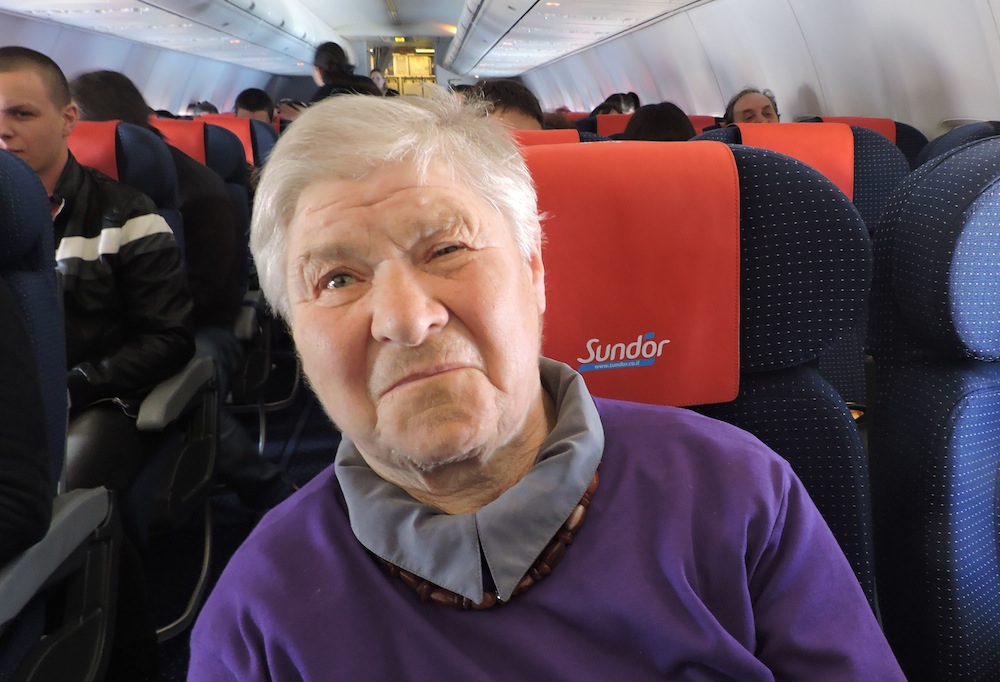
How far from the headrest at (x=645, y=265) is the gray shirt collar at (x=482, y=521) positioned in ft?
0.89

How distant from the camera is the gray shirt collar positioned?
2.96ft

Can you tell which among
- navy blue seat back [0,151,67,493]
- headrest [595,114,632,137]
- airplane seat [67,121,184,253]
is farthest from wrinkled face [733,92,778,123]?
navy blue seat back [0,151,67,493]

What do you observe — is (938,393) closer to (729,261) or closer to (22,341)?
(729,261)

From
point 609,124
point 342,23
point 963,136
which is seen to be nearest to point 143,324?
point 963,136

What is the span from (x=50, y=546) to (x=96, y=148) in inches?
68.7

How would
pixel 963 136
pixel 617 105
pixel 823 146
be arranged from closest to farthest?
pixel 823 146 → pixel 963 136 → pixel 617 105

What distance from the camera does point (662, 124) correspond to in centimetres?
374

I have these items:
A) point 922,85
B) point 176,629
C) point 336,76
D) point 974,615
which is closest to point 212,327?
point 176,629

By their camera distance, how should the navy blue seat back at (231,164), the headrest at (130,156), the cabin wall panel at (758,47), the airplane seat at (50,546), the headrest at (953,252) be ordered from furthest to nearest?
the cabin wall panel at (758,47)
the navy blue seat back at (231,164)
the headrest at (130,156)
the airplane seat at (50,546)
the headrest at (953,252)

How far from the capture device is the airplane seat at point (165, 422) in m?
2.16

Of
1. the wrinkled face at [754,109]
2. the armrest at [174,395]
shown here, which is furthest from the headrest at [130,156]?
the wrinkled face at [754,109]

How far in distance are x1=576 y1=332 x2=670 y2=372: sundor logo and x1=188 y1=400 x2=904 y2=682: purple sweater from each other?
31cm

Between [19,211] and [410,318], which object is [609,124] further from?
[410,318]

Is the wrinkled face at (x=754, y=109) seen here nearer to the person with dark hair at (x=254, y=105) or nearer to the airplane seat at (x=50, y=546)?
the airplane seat at (x=50, y=546)
